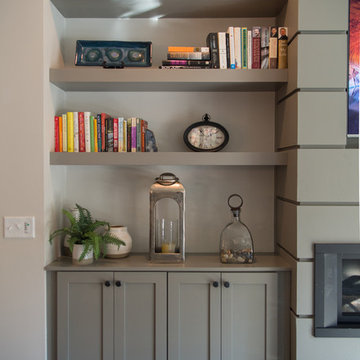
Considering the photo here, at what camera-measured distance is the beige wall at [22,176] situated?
2184 mm

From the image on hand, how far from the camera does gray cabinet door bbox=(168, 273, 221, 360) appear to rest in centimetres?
219

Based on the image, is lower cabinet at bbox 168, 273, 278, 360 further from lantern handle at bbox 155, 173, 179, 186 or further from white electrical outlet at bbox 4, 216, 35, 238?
white electrical outlet at bbox 4, 216, 35, 238

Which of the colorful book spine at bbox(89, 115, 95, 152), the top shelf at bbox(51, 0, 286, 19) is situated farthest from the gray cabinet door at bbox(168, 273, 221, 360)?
the top shelf at bbox(51, 0, 286, 19)

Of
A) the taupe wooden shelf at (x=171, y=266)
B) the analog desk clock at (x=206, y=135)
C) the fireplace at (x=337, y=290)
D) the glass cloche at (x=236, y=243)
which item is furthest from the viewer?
the analog desk clock at (x=206, y=135)

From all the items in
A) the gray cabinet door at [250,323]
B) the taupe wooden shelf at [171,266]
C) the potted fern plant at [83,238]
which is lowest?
the gray cabinet door at [250,323]

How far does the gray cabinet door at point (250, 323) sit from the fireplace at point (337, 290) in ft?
0.80

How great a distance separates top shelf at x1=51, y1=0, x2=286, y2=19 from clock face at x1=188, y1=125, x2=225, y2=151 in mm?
721

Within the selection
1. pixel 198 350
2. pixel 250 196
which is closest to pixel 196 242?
pixel 250 196

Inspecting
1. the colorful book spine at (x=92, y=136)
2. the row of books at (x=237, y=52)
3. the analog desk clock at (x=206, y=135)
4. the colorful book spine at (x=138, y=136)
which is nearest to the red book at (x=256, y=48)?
the row of books at (x=237, y=52)

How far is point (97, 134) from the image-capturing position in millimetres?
2365

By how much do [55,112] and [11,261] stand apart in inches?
35.5

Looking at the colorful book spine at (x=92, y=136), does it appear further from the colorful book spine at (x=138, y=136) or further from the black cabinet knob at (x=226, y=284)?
the black cabinet knob at (x=226, y=284)

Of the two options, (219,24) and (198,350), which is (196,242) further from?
(219,24)

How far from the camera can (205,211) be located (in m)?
2.60
